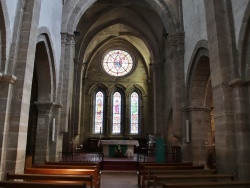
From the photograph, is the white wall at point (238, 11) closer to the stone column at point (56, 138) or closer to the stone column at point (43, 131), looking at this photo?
the stone column at point (43, 131)

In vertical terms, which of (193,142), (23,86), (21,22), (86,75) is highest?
(86,75)

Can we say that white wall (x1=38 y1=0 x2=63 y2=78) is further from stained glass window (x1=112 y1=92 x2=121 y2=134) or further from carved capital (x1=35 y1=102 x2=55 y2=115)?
stained glass window (x1=112 y1=92 x2=121 y2=134)

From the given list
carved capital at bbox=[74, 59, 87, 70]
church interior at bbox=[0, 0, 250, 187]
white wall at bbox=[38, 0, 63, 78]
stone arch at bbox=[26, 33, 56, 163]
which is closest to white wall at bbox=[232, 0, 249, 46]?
church interior at bbox=[0, 0, 250, 187]

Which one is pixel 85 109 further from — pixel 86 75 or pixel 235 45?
pixel 235 45

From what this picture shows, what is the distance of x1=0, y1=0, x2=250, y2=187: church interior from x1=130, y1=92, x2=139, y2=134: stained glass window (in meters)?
0.10

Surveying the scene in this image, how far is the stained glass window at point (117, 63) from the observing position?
1019 inches

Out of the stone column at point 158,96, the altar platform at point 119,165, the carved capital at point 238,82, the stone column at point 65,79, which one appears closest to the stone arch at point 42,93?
the stone column at point 65,79

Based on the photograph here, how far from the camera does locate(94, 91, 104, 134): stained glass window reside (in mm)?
24438

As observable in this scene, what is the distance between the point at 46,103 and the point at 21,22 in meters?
4.32

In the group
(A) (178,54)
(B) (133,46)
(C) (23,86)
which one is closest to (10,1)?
(C) (23,86)

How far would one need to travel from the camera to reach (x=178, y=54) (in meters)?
13.2

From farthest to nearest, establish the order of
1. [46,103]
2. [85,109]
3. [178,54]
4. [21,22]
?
1. [85,109]
2. [178,54]
3. [46,103]
4. [21,22]

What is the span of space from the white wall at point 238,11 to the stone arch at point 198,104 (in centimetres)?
300

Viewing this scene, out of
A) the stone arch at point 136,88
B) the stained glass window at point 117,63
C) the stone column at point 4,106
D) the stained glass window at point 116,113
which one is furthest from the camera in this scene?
the stained glass window at point 117,63
